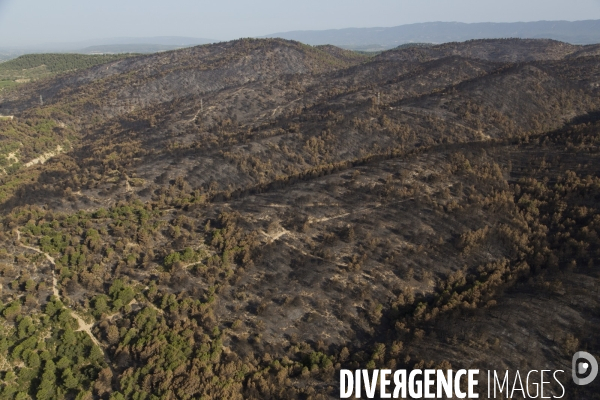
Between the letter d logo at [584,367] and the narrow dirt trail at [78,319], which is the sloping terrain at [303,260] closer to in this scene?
the narrow dirt trail at [78,319]

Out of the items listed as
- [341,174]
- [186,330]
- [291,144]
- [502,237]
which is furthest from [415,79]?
[186,330]

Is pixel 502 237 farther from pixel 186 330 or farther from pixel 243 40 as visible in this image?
pixel 243 40

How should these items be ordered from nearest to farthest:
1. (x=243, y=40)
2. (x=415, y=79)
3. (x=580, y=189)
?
(x=580, y=189) → (x=415, y=79) → (x=243, y=40)

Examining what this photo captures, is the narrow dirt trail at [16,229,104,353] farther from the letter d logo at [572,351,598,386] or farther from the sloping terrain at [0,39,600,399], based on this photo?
the letter d logo at [572,351,598,386]

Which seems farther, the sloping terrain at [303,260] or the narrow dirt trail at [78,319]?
the narrow dirt trail at [78,319]

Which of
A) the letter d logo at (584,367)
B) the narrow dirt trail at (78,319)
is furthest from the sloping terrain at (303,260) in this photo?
the letter d logo at (584,367)

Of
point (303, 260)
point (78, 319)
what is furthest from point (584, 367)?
point (78, 319)
